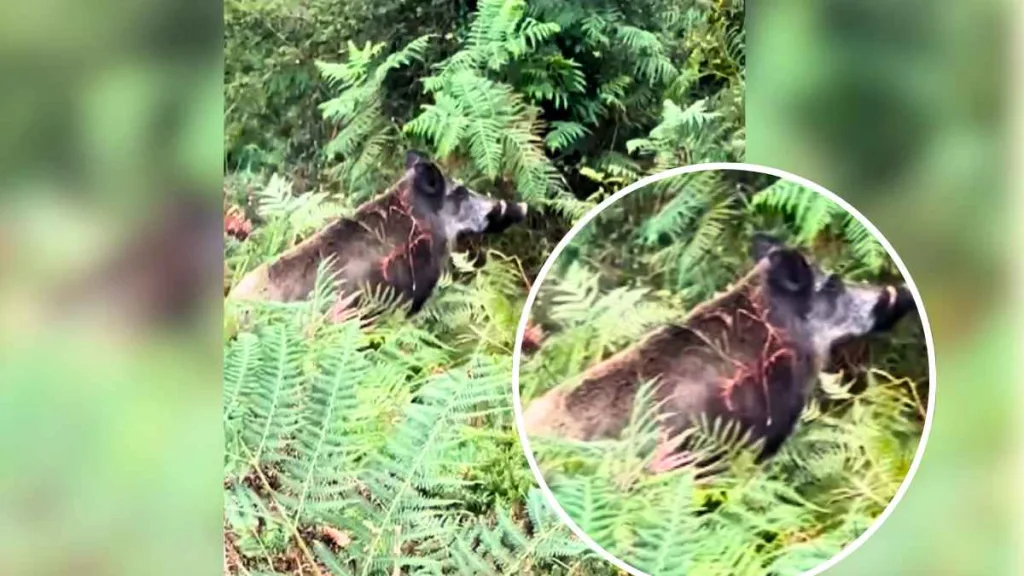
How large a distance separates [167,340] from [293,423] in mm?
154

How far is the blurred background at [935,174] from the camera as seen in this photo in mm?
1063

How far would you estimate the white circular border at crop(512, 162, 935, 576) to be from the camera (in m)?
1.05

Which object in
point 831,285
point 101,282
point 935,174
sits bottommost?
point 101,282

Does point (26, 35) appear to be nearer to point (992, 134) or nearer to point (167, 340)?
point (167, 340)

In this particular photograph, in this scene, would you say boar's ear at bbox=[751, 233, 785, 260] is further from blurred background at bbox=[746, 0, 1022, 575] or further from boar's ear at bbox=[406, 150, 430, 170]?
boar's ear at bbox=[406, 150, 430, 170]

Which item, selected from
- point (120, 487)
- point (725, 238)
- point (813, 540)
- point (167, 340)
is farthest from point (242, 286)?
point (813, 540)

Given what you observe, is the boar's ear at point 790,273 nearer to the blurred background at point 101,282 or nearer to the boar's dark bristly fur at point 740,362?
the boar's dark bristly fur at point 740,362

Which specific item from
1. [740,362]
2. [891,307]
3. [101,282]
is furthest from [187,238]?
[891,307]

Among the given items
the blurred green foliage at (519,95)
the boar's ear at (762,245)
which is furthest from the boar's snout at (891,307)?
the blurred green foliage at (519,95)

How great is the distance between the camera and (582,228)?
3.44 feet

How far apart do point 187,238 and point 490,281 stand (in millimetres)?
315

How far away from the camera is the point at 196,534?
1.04 meters

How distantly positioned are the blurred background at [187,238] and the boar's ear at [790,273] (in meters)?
0.09

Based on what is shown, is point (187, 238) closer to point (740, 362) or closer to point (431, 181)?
point (431, 181)
